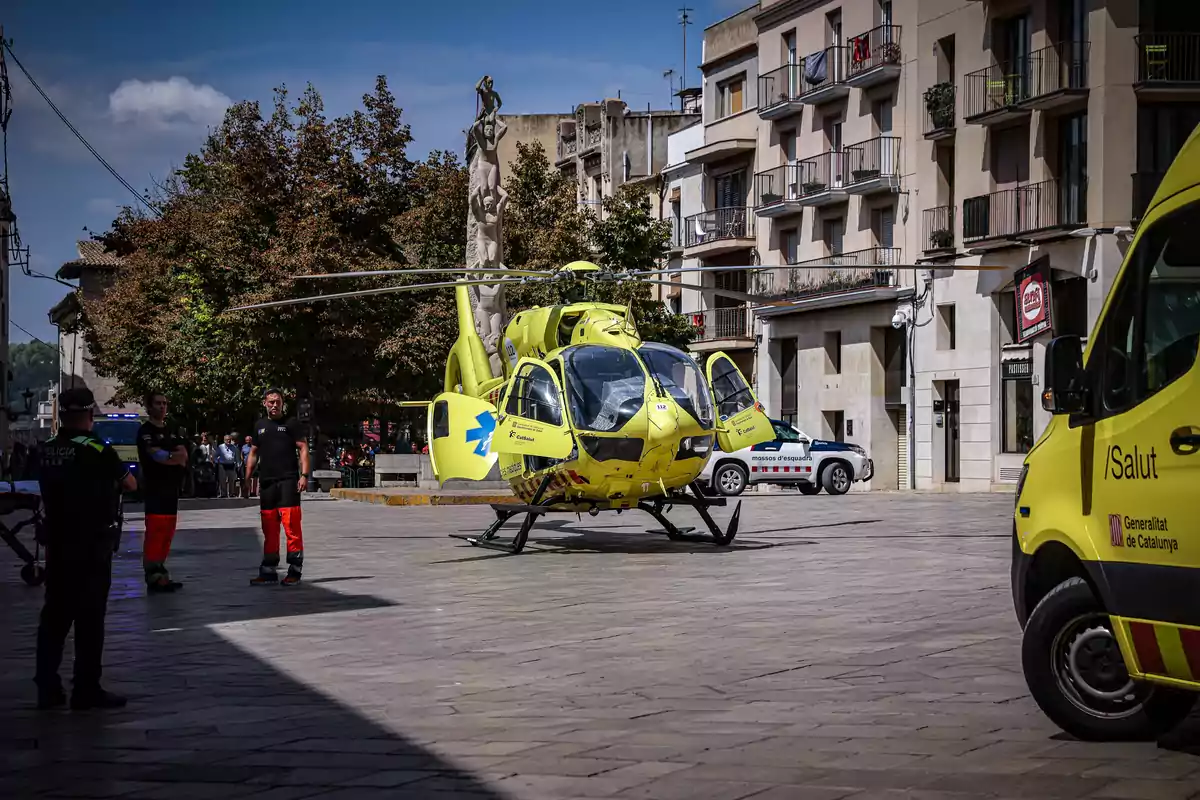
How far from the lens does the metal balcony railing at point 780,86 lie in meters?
49.6

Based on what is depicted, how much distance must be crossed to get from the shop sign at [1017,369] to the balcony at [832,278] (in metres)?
4.05

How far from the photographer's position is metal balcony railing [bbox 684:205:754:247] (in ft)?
176

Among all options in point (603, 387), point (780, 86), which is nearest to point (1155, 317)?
point (603, 387)

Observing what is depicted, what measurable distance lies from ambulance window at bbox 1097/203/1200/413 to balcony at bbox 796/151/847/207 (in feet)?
132

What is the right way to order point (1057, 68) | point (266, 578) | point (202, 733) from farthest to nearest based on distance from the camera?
point (1057, 68) → point (266, 578) → point (202, 733)

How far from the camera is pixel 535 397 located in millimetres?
17766

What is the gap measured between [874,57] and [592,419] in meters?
31.1

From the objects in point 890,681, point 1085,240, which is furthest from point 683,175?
point 890,681

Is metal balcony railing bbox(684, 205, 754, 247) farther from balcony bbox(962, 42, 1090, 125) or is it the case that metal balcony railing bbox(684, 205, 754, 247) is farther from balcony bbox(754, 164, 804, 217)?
balcony bbox(962, 42, 1090, 125)

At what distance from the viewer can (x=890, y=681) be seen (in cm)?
867

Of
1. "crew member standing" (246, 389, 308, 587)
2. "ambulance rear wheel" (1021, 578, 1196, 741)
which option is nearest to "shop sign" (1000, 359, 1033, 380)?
"crew member standing" (246, 389, 308, 587)

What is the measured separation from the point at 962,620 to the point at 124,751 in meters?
6.40

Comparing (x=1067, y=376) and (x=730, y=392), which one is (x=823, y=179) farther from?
(x=1067, y=376)

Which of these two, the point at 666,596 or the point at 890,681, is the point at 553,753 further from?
the point at 666,596
